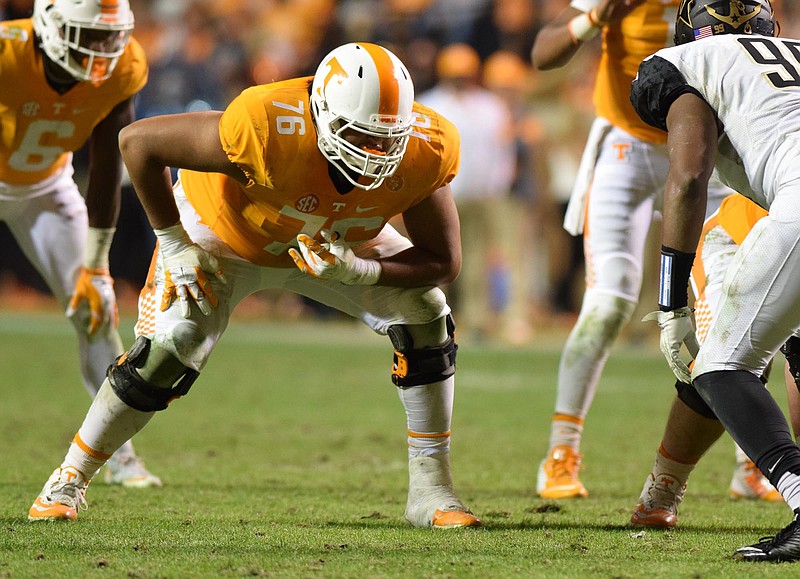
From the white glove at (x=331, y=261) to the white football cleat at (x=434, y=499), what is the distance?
0.68 meters

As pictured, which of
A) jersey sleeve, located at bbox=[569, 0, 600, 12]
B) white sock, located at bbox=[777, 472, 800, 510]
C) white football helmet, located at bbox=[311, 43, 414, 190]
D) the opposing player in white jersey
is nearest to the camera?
white sock, located at bbox=[777, 472, 800, 510]

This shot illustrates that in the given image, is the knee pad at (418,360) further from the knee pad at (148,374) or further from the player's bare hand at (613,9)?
the player's bare hand at (613,9)

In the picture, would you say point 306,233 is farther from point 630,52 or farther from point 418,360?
point 630,52

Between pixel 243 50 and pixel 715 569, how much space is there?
11283 millimetres

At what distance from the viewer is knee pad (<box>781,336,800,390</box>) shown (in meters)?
3.54

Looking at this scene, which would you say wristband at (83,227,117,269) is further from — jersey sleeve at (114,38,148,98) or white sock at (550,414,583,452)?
white sock at (550,414,583,452)

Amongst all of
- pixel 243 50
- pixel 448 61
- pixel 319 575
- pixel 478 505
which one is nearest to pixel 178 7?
pixel 243 50

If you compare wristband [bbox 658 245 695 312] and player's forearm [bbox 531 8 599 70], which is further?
player's forearm [bbox 531 8 599 70]

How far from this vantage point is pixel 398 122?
3.39m

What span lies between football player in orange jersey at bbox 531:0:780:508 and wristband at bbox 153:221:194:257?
1723mm

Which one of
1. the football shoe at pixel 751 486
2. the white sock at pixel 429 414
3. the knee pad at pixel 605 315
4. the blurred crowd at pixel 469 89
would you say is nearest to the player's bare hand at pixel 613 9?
the knee pad at pixel 605 315

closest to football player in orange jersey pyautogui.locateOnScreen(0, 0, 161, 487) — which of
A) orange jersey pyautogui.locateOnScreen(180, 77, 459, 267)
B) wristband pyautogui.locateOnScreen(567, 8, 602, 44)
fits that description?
orange jersey pyautogui.locateOnScreen(180, 77, 459, 267)

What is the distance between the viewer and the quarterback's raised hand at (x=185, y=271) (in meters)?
3.63

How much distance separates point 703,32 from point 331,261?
1279 mm
